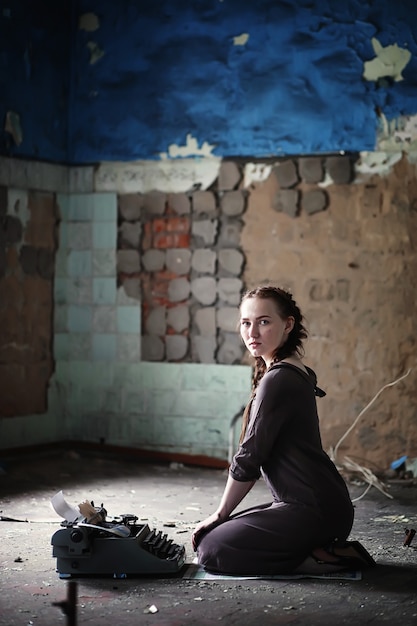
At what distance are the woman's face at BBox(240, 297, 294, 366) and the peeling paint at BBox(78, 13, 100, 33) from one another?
387 centimetres

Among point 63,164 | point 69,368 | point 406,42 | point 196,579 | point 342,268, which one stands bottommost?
point 196,579

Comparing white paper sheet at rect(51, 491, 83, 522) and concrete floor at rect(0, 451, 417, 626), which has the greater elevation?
white paper sheet at rect(51, 491, 83, 522)

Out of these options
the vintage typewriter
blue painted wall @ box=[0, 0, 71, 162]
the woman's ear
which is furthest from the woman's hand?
blue painted wall @ box=[0, 0, 71, 162]

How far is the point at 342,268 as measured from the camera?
6102mm

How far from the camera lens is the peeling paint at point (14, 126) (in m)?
6.56

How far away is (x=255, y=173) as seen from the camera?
6.36 meters

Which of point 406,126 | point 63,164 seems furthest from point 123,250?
point 406,126

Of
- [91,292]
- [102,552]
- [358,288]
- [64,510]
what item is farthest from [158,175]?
[102,552]

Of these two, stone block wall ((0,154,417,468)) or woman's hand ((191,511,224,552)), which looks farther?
stone block wall ((0,154,417,468))

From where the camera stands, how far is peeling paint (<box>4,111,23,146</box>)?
258 inches

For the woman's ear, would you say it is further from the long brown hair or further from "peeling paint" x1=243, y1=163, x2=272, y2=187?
"peeling paint" x1=243, y1=163, x2=272, y2=187

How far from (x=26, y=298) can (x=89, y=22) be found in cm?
210

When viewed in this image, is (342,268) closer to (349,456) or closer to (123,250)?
(349,456)

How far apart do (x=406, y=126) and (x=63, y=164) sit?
2.56 meters
